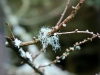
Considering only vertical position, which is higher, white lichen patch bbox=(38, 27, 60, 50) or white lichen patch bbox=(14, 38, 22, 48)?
white lichen patch bbox=(38, 27, 60, 50)

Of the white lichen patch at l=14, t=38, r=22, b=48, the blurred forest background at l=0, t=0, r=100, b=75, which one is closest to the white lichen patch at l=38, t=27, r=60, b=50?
the white lichen patch at l=14, t=38, r=22, b=48

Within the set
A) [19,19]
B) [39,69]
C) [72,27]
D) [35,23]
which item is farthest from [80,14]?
[39,69]

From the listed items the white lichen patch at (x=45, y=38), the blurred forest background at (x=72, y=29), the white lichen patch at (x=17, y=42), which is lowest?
the white lichen patch at (x=17, y=42)

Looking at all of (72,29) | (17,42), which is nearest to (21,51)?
(17,42)

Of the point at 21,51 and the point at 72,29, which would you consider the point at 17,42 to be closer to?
the point at 21,51

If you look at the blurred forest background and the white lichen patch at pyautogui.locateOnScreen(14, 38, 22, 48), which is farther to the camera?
the blurred forest background

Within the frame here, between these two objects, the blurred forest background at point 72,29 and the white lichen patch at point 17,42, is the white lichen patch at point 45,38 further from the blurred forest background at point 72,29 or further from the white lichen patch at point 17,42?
the blurred forest background at point 72,29

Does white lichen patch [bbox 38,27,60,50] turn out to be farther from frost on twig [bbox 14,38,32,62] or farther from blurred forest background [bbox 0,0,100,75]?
blurred forest background [bbox 0,0,100,75]

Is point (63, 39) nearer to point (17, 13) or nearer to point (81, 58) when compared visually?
point (81, 58)

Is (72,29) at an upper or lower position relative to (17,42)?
upper

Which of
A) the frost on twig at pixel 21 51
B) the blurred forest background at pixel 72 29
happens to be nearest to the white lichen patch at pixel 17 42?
the frost on twig at pixel 21 51

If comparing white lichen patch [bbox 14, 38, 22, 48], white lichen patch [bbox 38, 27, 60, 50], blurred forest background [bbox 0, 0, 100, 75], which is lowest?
white lichen patch [bbox 14, 38, 22, 48]
